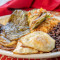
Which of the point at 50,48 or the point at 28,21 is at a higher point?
the point at 28,21

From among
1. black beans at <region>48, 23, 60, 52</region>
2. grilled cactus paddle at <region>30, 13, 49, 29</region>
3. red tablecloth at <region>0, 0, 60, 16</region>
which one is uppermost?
red tablecloth at <region>0, 0, 60, 16</region>

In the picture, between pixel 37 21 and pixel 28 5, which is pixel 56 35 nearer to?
pixel 37 21

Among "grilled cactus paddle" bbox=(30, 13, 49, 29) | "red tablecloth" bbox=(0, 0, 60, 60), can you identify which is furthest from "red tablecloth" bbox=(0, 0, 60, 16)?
"grilled cactus paddle" bbox=(30, 13, 49, 29)

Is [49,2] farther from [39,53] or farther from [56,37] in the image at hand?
[39,53]

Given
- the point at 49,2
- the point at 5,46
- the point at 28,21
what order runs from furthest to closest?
1. the point at 49,2
2. the point at 28,21
3. the point at 5,46

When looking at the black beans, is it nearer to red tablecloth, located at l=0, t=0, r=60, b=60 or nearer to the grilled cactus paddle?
the grilled cactus paddle

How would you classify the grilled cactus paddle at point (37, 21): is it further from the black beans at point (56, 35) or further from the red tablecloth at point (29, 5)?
the red tablecloth at point (29, 5)

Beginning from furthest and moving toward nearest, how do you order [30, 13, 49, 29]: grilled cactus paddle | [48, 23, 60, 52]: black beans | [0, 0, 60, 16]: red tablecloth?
[0, 0, 60, 16]: red tablecloth, [30, 13, 49, 29]: grilled cactus paddle, [48, 23, 60, 52]: black beans

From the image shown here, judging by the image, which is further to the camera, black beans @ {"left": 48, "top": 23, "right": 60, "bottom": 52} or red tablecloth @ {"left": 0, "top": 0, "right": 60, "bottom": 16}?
red tablecloth @ {"left": 0, "top": 0, "right": 60, "bottom": 16}

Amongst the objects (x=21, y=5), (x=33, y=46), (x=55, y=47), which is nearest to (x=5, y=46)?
(x=33, y=46)

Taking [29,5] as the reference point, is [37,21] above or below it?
below

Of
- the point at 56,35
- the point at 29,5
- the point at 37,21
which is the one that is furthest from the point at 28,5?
the point at 56,35
